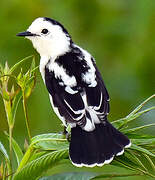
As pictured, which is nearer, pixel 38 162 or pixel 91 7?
pixel 38 162

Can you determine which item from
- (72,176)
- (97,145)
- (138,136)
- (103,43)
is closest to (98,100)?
(97,145)

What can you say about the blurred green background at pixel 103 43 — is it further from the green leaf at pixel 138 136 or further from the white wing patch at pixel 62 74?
the green leaf at pixel 138 136

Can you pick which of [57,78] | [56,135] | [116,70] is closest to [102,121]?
[57,78]

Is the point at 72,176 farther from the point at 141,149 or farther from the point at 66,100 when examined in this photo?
the point at 66,100

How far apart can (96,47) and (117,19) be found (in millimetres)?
402

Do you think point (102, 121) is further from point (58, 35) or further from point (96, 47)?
point (96, 47)

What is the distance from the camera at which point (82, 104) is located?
3111 mm

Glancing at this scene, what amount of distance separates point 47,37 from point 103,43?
1449 mm

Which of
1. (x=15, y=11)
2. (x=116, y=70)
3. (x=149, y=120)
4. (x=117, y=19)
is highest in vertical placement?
(x=15, y=11)

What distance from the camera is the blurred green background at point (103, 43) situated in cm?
503

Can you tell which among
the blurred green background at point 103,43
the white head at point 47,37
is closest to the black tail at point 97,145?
the white head at point 47,37

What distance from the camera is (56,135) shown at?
2.50 meters

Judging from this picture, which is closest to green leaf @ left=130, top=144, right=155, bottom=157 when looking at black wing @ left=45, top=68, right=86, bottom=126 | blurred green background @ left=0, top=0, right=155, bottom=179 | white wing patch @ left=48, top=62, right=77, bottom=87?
black wing @ left=45, top=68, right=86, bottom=126

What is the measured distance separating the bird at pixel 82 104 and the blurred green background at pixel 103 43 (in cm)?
143
